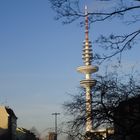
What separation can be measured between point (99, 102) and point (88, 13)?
13908 millimetres

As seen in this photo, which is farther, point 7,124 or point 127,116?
point 7,124

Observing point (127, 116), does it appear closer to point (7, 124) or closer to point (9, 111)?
point (7, 124)

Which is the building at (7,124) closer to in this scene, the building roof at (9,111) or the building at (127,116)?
the building roof at (9,111)

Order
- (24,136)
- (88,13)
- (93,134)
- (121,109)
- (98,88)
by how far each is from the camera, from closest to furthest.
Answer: (88,13) < (121,109) < (98,88) < (93,134) < (24,136)

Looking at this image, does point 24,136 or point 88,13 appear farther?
point 24,136

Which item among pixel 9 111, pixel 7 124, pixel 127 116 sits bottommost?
pixel 127 116

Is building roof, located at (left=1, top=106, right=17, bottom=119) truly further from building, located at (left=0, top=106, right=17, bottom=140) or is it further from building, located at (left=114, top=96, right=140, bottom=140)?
building, located at (left=114, top=96, right=140, bottom=140)

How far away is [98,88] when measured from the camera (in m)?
32.9

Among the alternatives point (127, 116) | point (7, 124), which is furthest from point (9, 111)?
point (127, 116)

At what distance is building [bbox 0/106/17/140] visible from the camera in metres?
105

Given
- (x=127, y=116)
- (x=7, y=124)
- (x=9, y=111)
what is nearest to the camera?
(x=127, y=116)

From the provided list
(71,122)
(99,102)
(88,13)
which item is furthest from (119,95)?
(88,13)

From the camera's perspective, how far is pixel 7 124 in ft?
356

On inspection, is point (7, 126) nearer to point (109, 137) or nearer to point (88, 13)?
point (109, 137)
